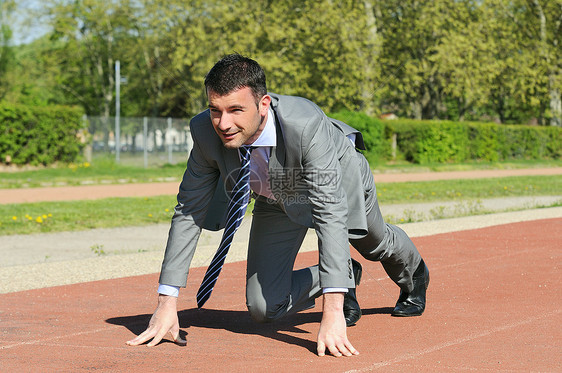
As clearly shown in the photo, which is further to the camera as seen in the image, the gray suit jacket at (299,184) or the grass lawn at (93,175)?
the grass lawn at (93,175)

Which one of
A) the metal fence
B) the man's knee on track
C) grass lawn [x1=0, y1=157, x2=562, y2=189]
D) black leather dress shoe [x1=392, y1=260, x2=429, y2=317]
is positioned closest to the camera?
the man's knee on track

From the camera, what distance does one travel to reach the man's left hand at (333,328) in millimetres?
4078

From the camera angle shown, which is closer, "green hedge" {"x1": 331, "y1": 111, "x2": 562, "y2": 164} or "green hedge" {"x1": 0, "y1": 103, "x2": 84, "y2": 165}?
"green hedge" {"x1": 0, "y1": 103, "x2": 84, "y2": 165}

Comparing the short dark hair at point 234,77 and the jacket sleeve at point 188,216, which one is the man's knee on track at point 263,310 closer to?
the jacket sleeve at point 188,216

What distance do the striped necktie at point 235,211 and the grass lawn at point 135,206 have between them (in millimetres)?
6990

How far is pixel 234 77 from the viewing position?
154 inches

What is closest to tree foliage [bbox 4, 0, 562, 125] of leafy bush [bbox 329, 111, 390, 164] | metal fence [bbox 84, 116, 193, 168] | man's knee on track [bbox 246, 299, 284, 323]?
metal fence [bbox 84, 116, 193, 168]

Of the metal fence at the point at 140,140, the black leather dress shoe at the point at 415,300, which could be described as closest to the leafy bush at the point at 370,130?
the metal fence at the point at 140,140

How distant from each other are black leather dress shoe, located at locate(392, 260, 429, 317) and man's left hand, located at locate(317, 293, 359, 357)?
1.23 metres

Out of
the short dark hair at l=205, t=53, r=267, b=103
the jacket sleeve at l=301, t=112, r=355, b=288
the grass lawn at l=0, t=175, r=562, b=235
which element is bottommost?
the grass lawn at l=0, t=175, r=562, b=235

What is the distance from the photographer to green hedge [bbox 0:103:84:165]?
24.4 metres

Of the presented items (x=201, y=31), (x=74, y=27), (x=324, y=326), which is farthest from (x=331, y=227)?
(x=74, y=27)

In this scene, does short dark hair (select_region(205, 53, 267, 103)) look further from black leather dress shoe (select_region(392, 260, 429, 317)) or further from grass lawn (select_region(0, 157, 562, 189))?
grass lawn (select_region(0, 157, 562, 189))

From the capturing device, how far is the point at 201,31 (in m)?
34.6
